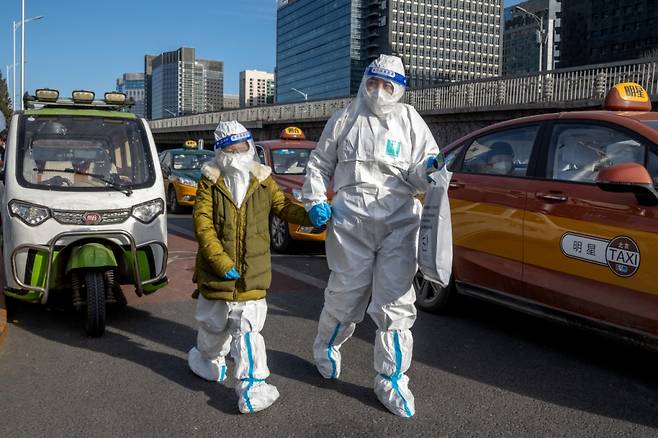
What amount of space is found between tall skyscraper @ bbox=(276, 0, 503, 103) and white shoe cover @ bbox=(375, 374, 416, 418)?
429 feet

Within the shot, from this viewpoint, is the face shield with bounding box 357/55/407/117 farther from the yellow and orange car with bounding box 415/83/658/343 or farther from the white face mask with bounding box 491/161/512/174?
the white face mask with bounding box 491/161/512/174

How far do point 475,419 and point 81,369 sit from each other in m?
2.52

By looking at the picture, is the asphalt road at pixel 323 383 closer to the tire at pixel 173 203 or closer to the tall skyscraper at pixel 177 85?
the tire at pixel 173 203

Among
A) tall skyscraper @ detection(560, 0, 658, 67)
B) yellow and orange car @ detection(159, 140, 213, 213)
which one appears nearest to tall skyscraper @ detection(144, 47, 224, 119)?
tall skyscraper @ detection(560, 0, 658, 67)

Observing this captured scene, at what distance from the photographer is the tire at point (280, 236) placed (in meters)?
9.45

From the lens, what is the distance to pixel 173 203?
15406 millimetres

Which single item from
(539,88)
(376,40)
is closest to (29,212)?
(539,88)

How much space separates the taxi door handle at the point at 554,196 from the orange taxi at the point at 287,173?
15.2ft

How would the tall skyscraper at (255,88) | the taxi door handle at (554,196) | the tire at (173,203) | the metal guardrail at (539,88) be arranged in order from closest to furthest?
the taxi door handle at (554,196) < the tire at (173,203) < the metal guardrail at (539,88) < the tall skyscraper at (255,88)

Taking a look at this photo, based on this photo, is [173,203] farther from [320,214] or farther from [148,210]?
[320,214]

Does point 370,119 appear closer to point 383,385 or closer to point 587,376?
point 383,385

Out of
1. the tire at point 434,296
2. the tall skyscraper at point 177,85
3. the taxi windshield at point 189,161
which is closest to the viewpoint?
the tire at point 434,296

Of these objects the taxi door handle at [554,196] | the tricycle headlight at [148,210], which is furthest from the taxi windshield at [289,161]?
the taxi door handle at [554,196]

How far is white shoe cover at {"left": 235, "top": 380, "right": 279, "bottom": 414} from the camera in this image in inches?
146
